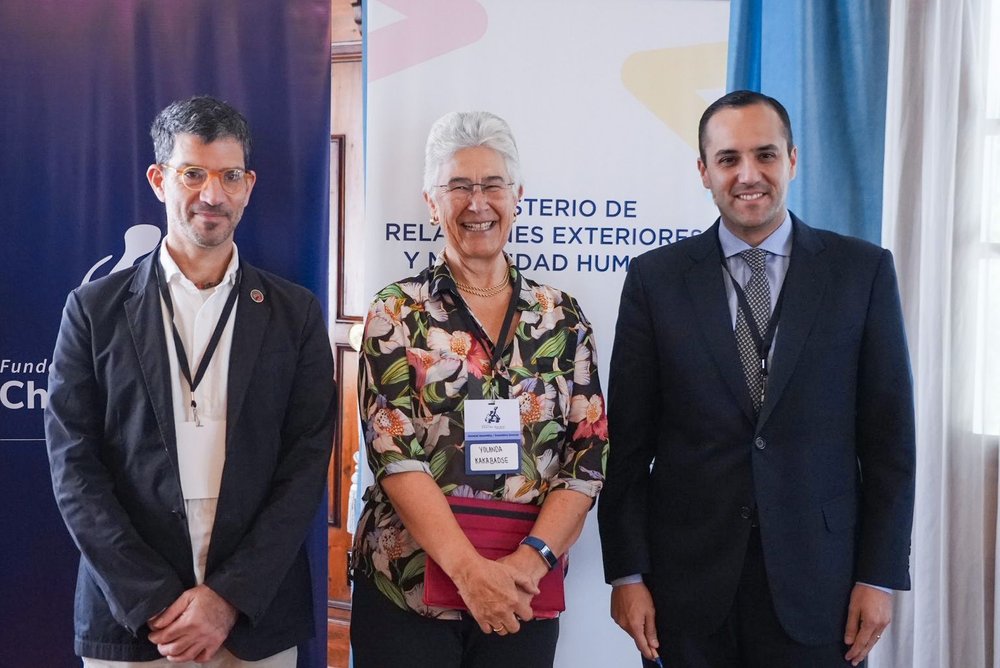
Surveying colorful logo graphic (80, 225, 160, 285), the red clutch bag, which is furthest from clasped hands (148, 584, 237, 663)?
colorful logo graphic (80, 225, 160, 285)

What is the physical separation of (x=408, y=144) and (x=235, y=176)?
0.63 meters

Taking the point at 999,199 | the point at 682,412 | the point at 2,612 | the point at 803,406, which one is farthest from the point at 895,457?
the point at 2,612

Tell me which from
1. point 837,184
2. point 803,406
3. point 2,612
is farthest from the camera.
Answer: point 837,184

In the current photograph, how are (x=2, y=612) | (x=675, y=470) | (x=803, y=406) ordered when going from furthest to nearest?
(x=2, y=612)
(x=675, y=470)
(x=803, y=406)

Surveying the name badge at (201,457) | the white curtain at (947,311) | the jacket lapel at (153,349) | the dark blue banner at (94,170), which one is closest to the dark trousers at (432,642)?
the name badge at (201,457)

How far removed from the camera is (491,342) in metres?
1.86

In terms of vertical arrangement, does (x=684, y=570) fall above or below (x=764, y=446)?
below

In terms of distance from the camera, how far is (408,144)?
243 cm

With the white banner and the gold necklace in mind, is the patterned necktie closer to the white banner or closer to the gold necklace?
the gold necklace

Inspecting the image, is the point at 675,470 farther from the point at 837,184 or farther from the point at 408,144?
the point at 837,184

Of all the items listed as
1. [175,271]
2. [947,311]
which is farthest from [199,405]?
[947,311]

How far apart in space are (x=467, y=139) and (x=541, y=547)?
35.4 inches

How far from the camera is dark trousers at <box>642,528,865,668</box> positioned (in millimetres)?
1715

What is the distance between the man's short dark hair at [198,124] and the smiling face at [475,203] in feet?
1.59
